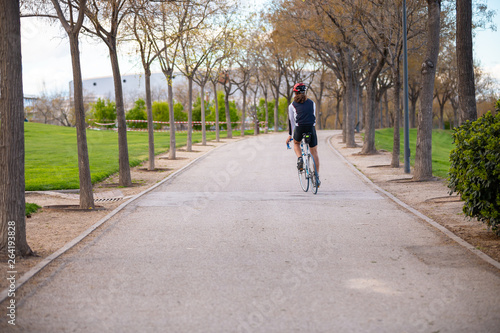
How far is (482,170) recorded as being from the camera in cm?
675

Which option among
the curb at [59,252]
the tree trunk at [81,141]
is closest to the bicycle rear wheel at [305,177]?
the curb at [59,252]

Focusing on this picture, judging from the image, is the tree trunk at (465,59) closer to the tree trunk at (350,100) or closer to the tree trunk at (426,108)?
the tree trunk at (426,108)

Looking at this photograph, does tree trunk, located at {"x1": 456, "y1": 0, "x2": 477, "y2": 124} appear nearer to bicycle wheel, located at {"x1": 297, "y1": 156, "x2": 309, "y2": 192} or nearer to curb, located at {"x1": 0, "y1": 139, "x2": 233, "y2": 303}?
bicycle wheel, located at {"x1": 297, "y1": 156, "x2": 309, "y2": 192}

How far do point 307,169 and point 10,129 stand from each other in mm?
6978

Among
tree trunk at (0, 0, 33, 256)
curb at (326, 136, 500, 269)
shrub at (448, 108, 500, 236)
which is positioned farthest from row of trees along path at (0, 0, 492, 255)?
shrub at (448, 108, 500, 236)

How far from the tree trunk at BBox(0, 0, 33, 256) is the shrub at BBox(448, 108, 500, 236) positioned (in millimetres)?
5567

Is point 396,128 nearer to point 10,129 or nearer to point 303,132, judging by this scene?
point 303,132

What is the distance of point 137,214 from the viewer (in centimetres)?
978

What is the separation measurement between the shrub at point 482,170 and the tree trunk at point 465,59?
4.20 m

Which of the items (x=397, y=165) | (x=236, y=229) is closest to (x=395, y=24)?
(x=397, y=165)

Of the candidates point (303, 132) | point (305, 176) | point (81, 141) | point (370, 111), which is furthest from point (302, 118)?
point (370, 111)

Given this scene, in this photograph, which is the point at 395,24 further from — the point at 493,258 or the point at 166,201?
the point at 493,258

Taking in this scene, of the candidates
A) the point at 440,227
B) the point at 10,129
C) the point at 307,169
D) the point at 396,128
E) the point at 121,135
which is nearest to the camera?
the point at 10,129

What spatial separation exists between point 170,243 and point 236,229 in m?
1.25
